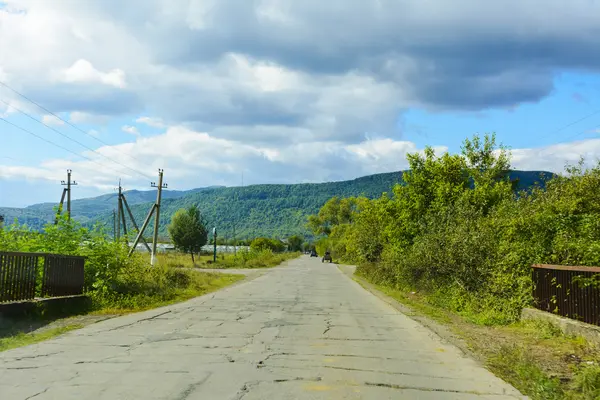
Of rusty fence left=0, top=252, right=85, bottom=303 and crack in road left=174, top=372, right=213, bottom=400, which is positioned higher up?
rusty fence left=0, top=252, right=85, bottom=303

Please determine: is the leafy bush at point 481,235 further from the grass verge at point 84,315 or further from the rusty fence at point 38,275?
the rusty fence at point 38,275

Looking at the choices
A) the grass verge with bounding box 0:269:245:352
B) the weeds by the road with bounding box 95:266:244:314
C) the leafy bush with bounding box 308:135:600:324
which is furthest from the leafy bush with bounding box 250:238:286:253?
the grass verge with bounding box 0:269:245:352

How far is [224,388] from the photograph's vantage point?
20.7 feet

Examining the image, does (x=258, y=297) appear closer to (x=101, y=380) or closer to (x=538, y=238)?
(x=538, y=238)

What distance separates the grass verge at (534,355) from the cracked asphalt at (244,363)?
0.38 m

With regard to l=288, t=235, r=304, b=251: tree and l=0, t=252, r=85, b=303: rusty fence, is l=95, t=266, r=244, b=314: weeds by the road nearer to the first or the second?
l=0, t=252, r=85, b=303: rusty fence

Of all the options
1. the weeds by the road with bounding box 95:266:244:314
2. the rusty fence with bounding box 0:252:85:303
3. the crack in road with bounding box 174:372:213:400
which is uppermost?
the rusty fence with bounding box 0:252:85:303

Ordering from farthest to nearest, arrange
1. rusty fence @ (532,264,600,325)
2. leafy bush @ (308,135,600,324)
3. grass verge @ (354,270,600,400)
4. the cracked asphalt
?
leafy bush @ (308,135,600,324) → rusty fence @ (532,264,600,325) → grass verge @ (354,270,600,400) → the cracked asphalt

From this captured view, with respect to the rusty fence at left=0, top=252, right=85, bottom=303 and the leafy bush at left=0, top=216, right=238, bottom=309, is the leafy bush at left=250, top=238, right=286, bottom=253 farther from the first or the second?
the rusty fence at left=0, top=252, right=85, bottom=303

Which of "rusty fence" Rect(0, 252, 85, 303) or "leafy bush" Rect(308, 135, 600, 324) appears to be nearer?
"rusty fence" Rect(0, 252, 85, 303)

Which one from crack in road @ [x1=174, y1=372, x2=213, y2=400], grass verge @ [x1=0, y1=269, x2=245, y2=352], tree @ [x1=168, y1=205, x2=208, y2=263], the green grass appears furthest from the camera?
tree @ [x1=168, y1=205, x2=208, y2=263]

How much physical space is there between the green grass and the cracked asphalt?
319mm

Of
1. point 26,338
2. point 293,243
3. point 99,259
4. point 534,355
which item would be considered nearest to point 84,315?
point 99,259

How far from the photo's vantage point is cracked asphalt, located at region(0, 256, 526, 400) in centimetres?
626
